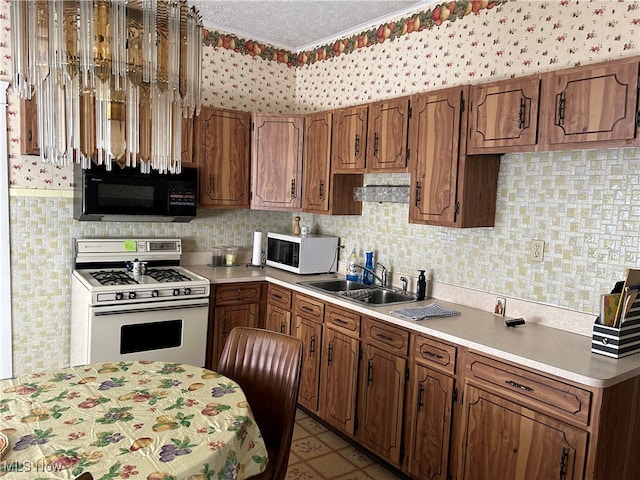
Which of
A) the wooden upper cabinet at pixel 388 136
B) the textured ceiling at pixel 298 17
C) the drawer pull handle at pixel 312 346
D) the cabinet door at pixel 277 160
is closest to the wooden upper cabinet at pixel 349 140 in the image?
the wooden upper cabinet at pixel 388 136

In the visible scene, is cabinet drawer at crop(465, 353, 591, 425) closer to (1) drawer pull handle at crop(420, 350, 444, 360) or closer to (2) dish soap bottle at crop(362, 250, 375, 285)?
(1) drawer pull handle at crop(420, 350, 444, 360)

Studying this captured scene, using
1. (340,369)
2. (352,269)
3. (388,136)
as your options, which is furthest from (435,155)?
(340,369)

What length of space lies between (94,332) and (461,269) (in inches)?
91.5

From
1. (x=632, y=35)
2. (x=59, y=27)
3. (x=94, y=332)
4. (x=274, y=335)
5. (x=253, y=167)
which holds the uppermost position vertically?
(x=632, y=35)

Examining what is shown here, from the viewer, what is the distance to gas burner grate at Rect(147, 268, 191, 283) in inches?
141

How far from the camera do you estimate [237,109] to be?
4.36 meters

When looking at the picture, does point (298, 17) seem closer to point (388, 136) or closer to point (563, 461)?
point (388, 136)

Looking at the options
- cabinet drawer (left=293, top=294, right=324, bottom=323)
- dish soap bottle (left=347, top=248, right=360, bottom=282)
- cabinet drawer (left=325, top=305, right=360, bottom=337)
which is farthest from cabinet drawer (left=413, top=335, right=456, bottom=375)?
dish soap bottle (left=347, top=248, right=360, bottom=282)

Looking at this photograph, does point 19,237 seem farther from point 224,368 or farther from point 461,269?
point 461,269

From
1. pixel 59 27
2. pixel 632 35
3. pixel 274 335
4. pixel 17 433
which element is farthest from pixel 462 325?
pixel 59 27

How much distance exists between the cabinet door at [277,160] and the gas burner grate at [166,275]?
0.84 metres

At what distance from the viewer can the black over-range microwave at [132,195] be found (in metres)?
3.39

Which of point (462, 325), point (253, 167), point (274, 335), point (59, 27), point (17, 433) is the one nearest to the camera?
point (17, 433)

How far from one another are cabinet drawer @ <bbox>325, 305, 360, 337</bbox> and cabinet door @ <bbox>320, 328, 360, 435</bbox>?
4 cm
